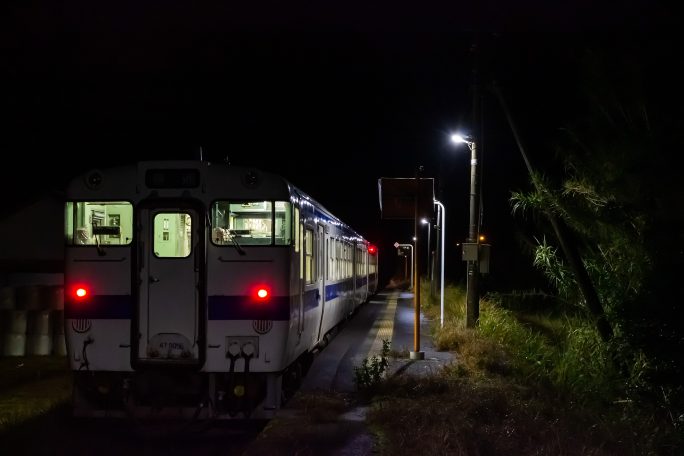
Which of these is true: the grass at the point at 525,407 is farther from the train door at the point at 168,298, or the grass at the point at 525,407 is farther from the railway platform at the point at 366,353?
the train door at the point at 168,298

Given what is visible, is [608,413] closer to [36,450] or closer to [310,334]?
[310,334]

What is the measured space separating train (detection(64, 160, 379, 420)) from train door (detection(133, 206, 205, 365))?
1 centimetres

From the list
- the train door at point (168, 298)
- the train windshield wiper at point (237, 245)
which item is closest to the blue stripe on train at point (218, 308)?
the train door at point (168, 298)

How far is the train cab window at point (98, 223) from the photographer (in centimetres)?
759

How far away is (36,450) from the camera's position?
676cm

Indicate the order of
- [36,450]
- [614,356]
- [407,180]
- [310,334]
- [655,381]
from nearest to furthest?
[36,450] < [655,381] < [614,356] < [310,334] < [407,180]

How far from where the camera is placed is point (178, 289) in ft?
24.5

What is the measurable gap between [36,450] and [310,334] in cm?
416

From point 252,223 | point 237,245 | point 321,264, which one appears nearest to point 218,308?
point 237,245

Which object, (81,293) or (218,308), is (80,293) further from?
(218,308)

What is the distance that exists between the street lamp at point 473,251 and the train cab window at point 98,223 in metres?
8.12

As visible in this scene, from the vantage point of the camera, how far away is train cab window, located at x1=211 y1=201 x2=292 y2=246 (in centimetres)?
753

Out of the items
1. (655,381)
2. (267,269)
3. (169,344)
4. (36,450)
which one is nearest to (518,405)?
(655,381)

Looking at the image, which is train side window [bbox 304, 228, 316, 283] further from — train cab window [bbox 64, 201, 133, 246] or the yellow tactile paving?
the yellow tactile paving
